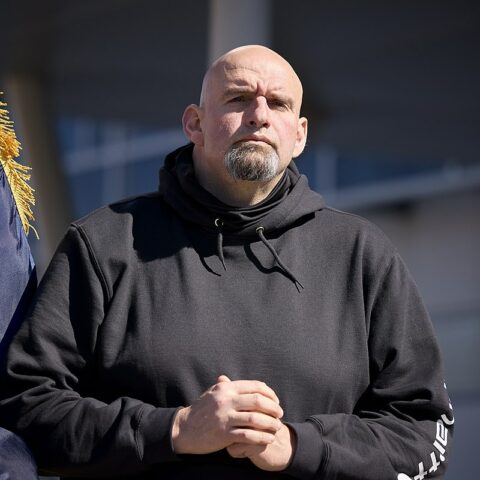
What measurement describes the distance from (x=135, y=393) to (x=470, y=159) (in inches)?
541

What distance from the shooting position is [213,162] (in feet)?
12.7

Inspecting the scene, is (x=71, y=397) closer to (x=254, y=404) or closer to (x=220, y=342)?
(x=220, y=342)

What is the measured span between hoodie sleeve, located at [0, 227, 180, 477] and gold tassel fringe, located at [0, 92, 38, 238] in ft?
0.74

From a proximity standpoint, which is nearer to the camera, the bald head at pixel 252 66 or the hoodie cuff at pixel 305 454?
the hoodie cuff at pixel 305 454

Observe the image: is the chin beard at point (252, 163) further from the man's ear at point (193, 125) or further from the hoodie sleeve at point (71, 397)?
the hoodie sleeve at point (71, 397)

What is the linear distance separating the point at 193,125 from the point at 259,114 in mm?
261

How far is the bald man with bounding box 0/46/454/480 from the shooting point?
3.51m

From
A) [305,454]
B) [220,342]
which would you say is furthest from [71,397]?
[305,454]

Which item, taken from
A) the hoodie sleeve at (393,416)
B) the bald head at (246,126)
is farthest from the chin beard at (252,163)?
the hoodie sleeve at (393,416)

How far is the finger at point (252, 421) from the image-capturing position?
11.1 feet

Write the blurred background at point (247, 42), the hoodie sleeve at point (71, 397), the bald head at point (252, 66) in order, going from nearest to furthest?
the hoodie sleeve at point (71, 397)
the bald head at point (252, 66)
the blurred background at point (247, 42)

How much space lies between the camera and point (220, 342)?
3.65m

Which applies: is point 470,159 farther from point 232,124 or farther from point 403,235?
point 232,124

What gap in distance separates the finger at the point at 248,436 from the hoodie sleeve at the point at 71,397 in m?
0.17
